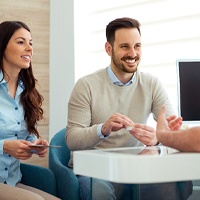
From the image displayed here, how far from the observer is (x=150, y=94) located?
118 inches

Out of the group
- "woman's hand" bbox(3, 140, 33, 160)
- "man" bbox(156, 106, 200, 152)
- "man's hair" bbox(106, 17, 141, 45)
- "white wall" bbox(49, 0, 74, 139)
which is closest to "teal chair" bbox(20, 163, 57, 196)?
"woman's hand" bbox(3, 140, 33, 160)

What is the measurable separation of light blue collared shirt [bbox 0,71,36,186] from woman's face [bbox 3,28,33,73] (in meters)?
0.10

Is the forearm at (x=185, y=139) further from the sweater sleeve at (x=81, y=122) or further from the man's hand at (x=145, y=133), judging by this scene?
the sweater sleeve at (x=81, y=122)

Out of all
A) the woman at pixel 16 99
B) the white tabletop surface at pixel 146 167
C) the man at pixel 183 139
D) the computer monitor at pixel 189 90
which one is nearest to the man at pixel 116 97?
the computer monitor at pixel 189 90

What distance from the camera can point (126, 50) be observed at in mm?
3014

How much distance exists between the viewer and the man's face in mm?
2982

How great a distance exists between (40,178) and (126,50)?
0.93 meters

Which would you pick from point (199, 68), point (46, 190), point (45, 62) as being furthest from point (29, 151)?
point (45, 62)

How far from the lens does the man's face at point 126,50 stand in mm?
2982

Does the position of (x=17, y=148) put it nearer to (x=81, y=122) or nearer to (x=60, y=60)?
(x=81, y=122)

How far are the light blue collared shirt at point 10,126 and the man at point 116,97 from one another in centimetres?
29

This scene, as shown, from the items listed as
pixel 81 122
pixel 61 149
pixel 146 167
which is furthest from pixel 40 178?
pixel 146 167

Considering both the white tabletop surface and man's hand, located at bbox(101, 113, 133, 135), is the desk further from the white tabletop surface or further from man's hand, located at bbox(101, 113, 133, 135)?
man's hand, located at bbox(101, 113, 133, 135)

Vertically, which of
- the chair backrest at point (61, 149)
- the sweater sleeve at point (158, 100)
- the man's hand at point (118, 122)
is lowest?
the chair backrest at point (61, 149)
